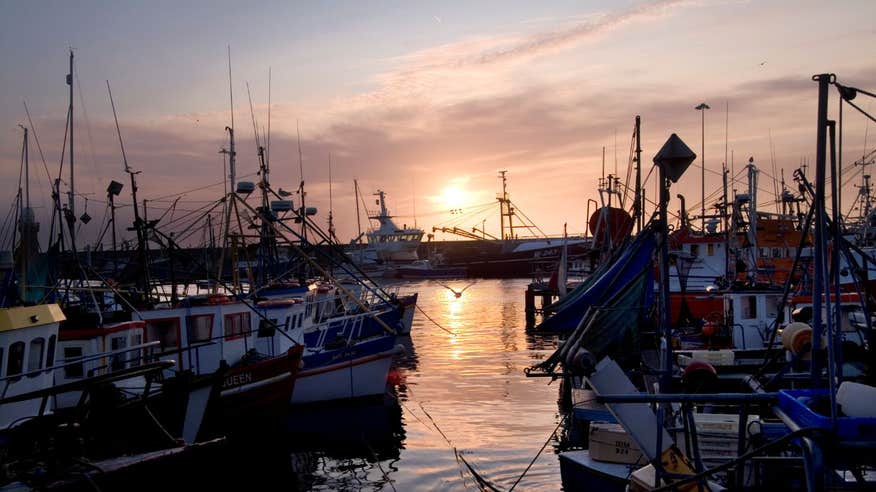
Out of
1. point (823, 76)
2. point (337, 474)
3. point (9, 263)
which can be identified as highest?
Result: point (823, 76)

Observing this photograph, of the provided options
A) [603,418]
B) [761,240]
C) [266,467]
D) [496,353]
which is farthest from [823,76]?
[761,240]

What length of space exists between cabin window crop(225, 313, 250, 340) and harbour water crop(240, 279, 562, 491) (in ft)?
10.2

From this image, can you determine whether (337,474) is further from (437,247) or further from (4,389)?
(437,247)

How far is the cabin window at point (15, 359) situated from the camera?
14.2m

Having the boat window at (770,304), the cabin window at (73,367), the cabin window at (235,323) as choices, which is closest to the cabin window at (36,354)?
the cabin window at (73,367)

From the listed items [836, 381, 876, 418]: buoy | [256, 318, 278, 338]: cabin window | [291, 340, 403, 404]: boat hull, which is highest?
[836, 381, 876, 418]: buoy

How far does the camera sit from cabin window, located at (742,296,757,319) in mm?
25422

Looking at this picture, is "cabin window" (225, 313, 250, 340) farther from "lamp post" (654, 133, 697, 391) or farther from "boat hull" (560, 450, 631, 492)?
"lamp post" (654, 133, 697, 391)

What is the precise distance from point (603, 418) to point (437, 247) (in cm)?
A: 15539

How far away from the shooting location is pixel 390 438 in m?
22.7

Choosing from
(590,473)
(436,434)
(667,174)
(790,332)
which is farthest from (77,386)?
(790,332)

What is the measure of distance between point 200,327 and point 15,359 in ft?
27.9

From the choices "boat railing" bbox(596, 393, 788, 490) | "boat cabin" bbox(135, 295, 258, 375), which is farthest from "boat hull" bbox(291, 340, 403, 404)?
"boat railing" bbox(596, 393, 788, 490)

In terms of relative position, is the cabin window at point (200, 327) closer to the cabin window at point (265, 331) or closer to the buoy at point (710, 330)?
the cabin window at point (265, 331)
